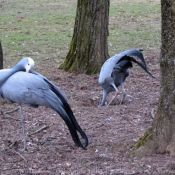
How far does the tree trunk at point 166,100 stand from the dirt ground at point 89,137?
121mm

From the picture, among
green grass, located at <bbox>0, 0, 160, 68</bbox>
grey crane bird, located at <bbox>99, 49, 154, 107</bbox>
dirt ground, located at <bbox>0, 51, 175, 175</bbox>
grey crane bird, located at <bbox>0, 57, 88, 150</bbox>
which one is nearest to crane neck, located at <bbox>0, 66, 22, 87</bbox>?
grey crane bird, located at <bbox>0, 57, 88, 150</bbox>

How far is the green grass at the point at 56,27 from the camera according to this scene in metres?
12.2

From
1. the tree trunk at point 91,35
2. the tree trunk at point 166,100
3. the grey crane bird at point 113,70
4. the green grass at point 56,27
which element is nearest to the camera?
the tree trunk at point 166,100

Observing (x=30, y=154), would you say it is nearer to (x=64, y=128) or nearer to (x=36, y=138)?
(x=36, y=138)

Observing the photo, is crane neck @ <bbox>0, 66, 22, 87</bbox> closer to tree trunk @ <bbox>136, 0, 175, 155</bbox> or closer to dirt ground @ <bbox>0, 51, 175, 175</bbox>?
dirt ground @ <bbox>0, 51, 175, 175</bbox>

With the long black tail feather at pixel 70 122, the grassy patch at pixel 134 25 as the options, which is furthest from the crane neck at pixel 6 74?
the grassy patch at pixel 134 25

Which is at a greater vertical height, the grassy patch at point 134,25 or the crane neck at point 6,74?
the crane neck at point 6,74

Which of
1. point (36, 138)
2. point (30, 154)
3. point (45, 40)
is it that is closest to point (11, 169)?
point (30, 154)

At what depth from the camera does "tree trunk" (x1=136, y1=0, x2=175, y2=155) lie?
4.84m

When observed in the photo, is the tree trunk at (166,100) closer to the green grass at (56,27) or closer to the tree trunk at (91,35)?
the tree trunk at (91,35)

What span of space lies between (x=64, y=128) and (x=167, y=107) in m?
1.83

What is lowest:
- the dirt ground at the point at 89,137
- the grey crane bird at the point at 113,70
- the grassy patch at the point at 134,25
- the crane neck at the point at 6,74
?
the grassy patch at the point at 134,25

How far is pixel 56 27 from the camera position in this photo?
15.8m

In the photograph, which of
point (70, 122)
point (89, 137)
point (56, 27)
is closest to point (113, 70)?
point (89, 137)
